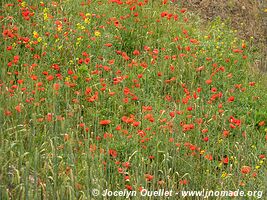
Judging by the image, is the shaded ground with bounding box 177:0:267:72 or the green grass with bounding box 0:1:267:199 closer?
the green grass with bounding box 0:1:267:199

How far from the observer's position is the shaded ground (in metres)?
8.09

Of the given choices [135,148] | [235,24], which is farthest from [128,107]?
[235,24]

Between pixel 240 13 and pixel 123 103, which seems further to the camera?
pixel 240 13

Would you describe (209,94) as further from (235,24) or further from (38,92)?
(235,24)

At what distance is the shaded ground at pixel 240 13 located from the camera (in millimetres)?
8094

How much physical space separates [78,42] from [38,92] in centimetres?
120

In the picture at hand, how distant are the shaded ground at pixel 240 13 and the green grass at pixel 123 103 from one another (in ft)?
1.94

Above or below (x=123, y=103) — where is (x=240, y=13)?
above

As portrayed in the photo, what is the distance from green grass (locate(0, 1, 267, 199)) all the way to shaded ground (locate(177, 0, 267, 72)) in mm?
592

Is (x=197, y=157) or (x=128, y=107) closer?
(x=197, y=157)

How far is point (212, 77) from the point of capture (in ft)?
19.6

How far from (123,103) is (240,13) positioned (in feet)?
13.3

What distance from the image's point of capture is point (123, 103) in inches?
203

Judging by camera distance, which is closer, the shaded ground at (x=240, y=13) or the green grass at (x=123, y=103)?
the green grass at (x=123, y=103)
